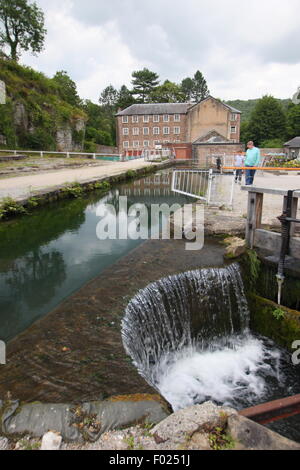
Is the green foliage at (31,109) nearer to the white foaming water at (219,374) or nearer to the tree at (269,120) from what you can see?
the white foaming water at (219,374)

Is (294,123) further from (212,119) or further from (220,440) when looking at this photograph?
(220,440)

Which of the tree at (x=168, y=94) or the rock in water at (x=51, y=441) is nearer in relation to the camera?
the rock in water at (x=51, y=441)

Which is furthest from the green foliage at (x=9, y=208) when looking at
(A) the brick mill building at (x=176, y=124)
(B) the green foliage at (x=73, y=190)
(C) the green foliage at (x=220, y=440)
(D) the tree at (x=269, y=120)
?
(D) the tree at (x=269, y=120)

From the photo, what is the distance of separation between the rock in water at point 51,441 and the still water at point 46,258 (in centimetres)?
236

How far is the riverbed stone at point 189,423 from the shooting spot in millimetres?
2107

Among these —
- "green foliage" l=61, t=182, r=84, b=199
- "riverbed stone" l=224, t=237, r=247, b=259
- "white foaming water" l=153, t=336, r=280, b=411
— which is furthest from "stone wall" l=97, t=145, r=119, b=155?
"white foaming water" l=153, t=336, r=280, b=411

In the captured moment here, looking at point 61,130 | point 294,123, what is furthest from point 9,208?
point 294,123

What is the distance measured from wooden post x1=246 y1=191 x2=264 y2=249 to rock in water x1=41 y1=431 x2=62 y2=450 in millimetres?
5044

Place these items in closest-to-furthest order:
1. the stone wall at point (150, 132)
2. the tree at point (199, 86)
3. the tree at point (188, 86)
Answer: the stone wall at point (150, 132)
the tree at point (199, 86)
the tree at point (188, 86)

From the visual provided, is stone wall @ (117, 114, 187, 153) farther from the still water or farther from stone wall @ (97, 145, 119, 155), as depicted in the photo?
the still water

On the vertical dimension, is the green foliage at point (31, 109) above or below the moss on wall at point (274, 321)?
above

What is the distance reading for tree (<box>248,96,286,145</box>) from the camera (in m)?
61.2

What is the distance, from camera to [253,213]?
20.1 feet
